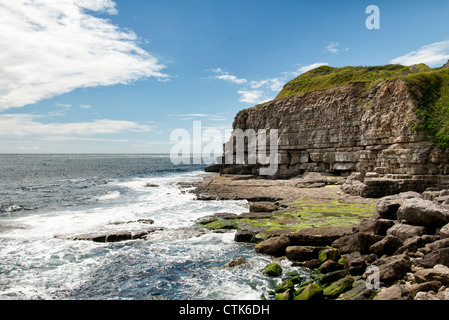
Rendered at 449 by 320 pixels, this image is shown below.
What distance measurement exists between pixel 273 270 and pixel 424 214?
24.6 ft

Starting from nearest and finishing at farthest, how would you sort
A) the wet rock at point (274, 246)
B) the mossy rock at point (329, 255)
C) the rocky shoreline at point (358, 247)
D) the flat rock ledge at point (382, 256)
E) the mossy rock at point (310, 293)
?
the flat rock ledge at point (382, 256), the rocky shoreline at point (358, 247), the mossy rock at point (310, 293), the mossy rock at point (329, 255), the wet rock at point (274, 246)

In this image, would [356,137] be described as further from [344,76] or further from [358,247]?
[358,247]

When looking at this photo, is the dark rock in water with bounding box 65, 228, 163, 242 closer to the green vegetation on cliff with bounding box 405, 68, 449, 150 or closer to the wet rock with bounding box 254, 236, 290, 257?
the wet rock with bounding box 254, 236, 290, 257

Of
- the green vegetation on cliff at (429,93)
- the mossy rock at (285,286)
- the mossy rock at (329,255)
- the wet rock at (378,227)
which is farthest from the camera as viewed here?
the green vegetation on cliff at (429,93)

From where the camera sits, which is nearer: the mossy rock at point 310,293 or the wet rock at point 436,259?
the mossy rock at point 310,293

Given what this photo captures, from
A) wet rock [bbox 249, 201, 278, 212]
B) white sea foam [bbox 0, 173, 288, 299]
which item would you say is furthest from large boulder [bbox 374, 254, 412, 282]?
wet rock [bbox 249, 201, 278, 212]

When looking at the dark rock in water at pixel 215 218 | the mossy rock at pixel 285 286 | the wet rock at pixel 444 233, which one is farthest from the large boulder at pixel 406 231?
the dark rock in water at pixel 215 218

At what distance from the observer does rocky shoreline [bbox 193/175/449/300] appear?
31.4 feet

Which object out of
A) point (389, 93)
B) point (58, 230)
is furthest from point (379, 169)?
point (58, 230)

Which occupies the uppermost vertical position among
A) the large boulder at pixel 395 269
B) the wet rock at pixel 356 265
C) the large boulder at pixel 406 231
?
the large boulder at pixel 406 231

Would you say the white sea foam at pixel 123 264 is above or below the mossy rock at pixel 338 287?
below

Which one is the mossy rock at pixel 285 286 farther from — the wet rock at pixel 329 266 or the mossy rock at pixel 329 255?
the mossy rock at pixel 329 255

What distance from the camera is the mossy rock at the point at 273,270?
12.5m

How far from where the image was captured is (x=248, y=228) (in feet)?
61.9
